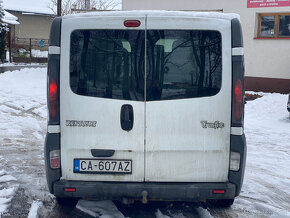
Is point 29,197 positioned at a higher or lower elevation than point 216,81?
lower

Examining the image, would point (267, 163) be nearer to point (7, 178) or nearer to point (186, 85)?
point (186, 85)

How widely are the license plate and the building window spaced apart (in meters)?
13.7

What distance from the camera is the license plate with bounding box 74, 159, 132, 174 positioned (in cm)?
425

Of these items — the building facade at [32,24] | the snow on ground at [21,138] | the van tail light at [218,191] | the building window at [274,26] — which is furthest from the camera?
the building facade at [32,24]

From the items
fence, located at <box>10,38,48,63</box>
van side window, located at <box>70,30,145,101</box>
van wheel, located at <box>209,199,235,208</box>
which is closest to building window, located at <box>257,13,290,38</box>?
van wheel, located at <box>209,199,235,208</box>

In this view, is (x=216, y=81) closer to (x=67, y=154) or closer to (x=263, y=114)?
(x=67, y=154)

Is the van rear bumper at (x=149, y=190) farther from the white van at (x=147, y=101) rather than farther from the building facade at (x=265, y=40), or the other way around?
the building facade at (x=265, y=40)

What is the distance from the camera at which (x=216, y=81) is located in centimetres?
418

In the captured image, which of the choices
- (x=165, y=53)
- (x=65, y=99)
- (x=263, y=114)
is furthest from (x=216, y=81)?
(x=263, y=114)

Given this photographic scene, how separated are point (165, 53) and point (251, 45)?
1365cm

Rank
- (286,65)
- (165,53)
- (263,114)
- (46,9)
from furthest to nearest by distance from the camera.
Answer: (46,9), (286,65), (263,114), (165,53)

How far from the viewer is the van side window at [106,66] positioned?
4164 millimetres

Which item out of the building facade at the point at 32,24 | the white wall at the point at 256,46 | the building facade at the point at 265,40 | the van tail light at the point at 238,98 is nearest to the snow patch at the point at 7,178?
the van tail light at the point at 238,98

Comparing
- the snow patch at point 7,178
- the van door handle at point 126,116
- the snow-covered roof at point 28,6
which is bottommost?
the snow patch at point 7,178
